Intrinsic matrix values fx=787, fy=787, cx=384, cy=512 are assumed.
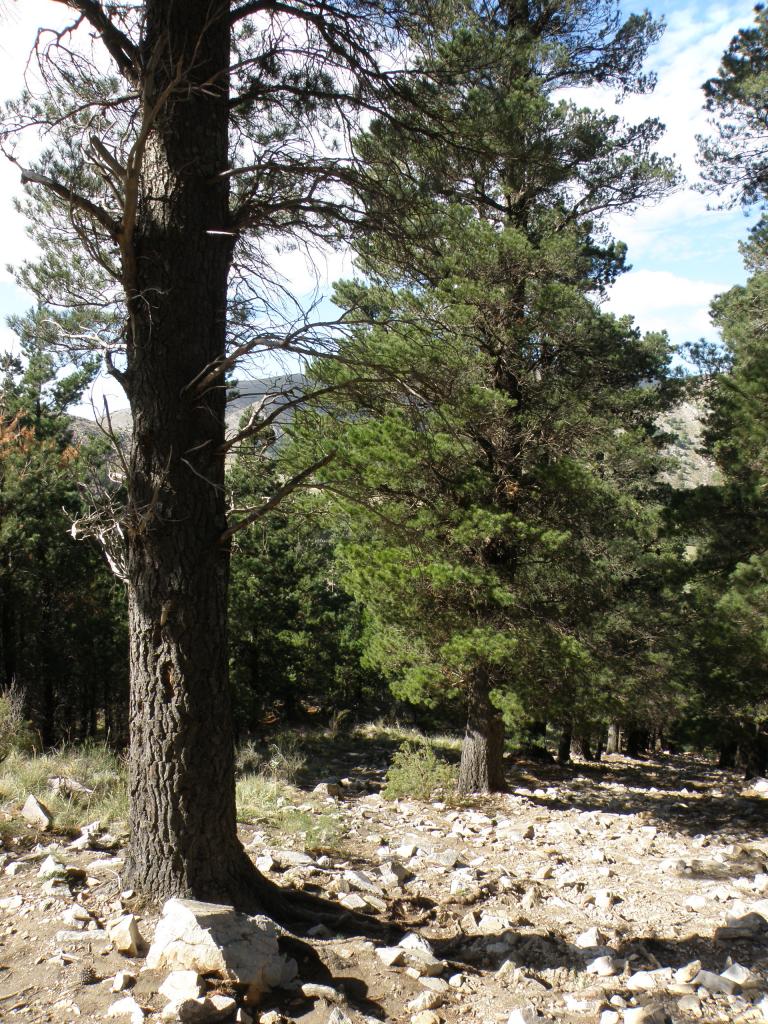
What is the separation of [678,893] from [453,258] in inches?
264

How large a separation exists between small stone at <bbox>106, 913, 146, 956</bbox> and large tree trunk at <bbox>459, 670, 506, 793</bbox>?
6.98m

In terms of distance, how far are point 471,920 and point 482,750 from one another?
574 centimetres

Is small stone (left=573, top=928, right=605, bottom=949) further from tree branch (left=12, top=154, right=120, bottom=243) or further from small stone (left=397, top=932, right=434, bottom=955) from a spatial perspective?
tree branch (left=12, top=154, right=120, bottom=243)

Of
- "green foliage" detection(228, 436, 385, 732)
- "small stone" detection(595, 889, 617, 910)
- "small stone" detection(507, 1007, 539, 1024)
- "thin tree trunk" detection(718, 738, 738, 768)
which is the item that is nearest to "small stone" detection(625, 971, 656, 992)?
"small stone" detection(507, 1007, 539, 1024)

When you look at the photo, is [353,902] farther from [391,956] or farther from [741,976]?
[741,976]

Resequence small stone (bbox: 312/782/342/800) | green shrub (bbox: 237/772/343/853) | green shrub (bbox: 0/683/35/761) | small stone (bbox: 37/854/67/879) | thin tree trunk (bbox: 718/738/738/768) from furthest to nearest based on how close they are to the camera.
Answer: thin tree trunk (bbox: 718/738/738/768), small stone (bbox: 312/782/342/800), green shrub (bbox: 0/683/35/761), green shrub (bbox: 237/772/343/853), small stone (bbox: 37/854/67/879)

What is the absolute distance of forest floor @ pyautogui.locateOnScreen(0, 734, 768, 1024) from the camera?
11.9 feet

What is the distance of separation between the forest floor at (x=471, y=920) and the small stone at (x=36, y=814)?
166 mm

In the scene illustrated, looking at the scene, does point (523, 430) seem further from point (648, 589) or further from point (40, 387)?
point (40, 387)

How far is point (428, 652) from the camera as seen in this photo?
10125 millimetres

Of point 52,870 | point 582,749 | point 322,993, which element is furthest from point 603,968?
point 582,749

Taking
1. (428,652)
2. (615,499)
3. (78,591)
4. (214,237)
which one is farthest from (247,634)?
(214,237)

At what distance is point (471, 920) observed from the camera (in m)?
5.05

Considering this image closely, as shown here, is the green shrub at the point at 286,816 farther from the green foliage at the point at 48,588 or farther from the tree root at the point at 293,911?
the green foliage at the point at 48,588
